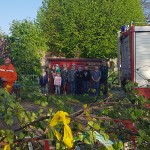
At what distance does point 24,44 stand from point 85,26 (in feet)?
45.4

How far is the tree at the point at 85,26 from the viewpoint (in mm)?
37719

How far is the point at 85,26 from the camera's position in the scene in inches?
1499

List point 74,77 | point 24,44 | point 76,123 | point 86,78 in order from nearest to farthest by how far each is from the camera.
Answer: point 76,123 < point 86,78 < point 74,77 < point 24,44

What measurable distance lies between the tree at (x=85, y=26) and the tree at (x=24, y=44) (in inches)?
325

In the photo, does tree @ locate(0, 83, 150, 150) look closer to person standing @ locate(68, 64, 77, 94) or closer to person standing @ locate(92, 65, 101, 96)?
person standing @ locate(92, 65, 101, 96)

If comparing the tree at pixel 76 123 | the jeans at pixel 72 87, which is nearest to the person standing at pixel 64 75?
the jeans at pixel 72 87

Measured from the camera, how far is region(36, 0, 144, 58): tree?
37719mm

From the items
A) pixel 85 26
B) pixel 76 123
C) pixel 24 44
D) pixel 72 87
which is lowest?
pixel 72 87

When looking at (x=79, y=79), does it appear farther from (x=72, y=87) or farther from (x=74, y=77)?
(x=72, y=87)

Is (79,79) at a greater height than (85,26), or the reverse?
(85,26)

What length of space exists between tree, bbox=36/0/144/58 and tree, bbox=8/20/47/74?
825 cm

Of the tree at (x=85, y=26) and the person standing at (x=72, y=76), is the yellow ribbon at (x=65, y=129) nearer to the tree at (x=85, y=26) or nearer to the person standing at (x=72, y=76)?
the person standing at (x=72, y=76)

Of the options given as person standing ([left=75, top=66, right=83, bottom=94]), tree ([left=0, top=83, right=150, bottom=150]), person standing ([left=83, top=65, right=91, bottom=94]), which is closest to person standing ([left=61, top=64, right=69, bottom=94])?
person standing ([left=75, top=66, right=83, bottom=94])

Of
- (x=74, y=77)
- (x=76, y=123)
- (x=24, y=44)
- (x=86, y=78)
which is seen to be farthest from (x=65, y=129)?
(x=24, y=44)
